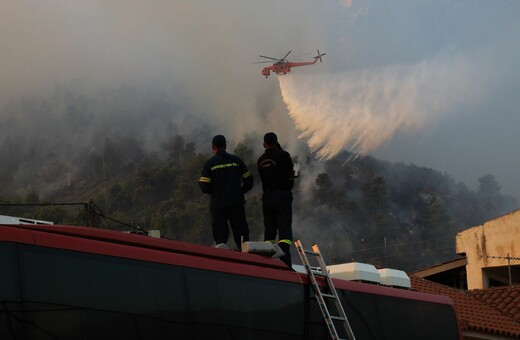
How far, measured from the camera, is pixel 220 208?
33.7 feet

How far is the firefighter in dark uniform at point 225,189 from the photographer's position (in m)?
10.2

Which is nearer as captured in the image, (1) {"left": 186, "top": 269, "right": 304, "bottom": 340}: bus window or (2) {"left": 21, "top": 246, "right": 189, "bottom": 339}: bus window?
(2) {"left": 21, "top": 246, "right": 189, "bottom": 339}: bus window

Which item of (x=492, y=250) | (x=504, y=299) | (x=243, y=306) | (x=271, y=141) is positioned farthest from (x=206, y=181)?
(x=492, y=250)

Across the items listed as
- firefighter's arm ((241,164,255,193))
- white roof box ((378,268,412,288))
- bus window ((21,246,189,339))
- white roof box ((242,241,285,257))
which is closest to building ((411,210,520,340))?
white roof box ((378,268,412,288))

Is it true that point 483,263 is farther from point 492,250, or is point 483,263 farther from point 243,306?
point 243,306

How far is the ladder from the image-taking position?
→ 9164 mm

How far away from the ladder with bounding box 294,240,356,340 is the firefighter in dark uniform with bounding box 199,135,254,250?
3.52 feet

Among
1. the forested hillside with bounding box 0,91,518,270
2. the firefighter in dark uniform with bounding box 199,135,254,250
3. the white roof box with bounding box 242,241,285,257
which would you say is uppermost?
the forested hillside with bounding box 0,91,518,270

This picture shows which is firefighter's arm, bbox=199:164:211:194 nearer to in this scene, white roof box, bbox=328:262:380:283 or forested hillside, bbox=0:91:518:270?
white roof box, bbox=328:262:380:283

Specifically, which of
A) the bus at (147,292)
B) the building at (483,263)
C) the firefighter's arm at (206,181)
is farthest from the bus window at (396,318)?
the building at (483,263)

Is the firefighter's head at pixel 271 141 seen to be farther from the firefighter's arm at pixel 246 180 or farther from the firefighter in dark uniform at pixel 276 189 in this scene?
the firefighter's arm at pixel 246 180

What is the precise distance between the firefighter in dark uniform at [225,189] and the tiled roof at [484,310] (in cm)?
1323

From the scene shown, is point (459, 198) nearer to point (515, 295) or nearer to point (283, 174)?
point (515, 295)

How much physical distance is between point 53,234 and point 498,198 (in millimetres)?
197639
